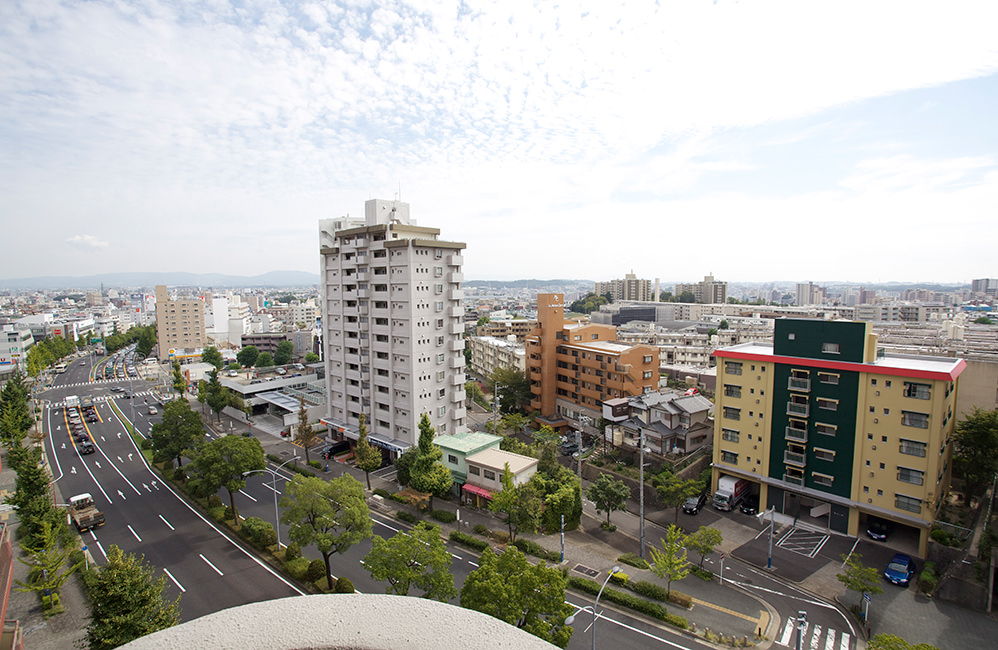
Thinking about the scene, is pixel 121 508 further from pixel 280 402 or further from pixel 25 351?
pixel 25 351

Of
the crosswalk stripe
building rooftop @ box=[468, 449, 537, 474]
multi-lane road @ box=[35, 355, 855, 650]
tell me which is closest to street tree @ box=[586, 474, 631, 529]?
building rooftop @ box=[468, 449, 537, 474]

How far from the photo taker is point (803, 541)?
30.1 metres

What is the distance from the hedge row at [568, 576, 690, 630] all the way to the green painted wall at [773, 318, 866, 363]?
19101 millimetres

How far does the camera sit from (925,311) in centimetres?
14300

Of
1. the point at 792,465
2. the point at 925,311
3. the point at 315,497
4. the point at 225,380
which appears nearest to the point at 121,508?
the point at 315,497

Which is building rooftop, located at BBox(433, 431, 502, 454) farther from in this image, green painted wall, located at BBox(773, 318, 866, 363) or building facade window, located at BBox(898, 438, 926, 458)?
building facade window, located at BBox(898, 438, 926, 458)

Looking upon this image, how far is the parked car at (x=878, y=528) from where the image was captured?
29625 millimetres

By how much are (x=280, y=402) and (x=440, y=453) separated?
3145 centimetres

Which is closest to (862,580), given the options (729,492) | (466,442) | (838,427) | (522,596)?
(838,427)

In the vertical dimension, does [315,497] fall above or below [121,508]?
above

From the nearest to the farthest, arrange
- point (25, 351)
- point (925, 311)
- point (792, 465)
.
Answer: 1. point (792, 465)
2. point (25, 351)
3. point (925, 311)

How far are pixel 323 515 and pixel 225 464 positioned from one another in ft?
35.8

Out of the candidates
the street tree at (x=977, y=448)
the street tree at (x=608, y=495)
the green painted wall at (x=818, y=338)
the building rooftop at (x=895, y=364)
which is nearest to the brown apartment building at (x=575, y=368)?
the building rooftop at (x=895, y=364)

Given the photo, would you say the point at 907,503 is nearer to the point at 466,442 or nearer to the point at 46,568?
the point at 466,442
